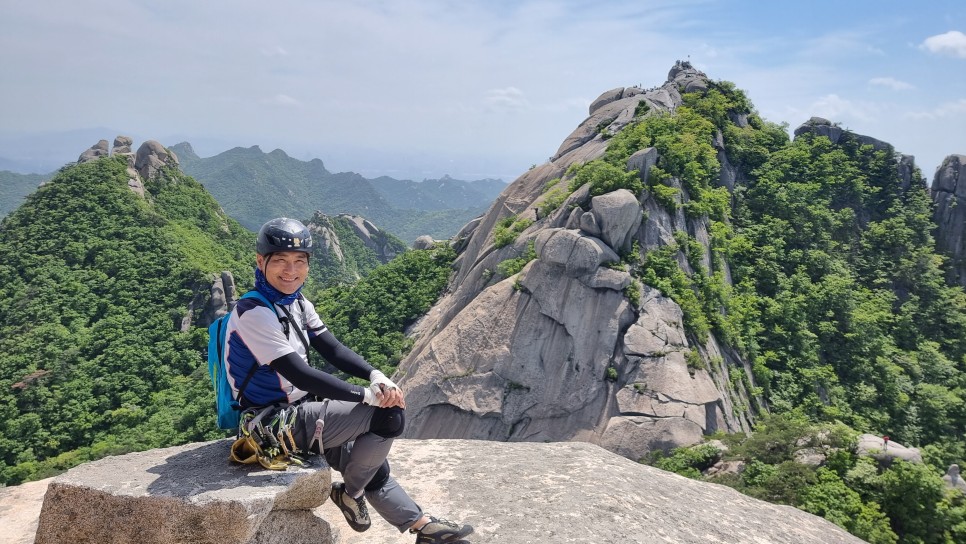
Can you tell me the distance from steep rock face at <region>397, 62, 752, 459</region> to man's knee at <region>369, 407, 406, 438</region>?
15.6m

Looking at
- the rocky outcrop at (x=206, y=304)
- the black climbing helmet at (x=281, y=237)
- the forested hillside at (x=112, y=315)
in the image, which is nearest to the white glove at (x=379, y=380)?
the black climbing helmet at (x=281, y=237)

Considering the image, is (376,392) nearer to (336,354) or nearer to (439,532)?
(336,354)

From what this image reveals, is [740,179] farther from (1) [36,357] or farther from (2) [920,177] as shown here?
(1) [36,357]

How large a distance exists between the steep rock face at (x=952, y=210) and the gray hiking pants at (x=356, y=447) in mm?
45837

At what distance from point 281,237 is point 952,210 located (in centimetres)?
5044

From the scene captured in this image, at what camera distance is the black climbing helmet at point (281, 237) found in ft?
14.4

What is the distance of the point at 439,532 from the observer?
4.64 meters

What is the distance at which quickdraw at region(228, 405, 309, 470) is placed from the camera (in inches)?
167

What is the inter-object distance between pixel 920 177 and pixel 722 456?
38601 millimetres

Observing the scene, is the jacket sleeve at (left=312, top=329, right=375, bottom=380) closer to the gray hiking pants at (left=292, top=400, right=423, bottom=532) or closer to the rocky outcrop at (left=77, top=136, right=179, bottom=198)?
the gray hiking pants at (left=292, top=400, right=423, bottom=532)

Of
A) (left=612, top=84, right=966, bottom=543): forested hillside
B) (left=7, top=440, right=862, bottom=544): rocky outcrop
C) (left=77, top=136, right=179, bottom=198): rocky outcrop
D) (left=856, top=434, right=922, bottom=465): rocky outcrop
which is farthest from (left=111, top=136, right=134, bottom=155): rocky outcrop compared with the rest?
(left=856, top=434, right=922, bottom=465): rocky outcrop

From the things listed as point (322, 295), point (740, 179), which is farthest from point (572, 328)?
point (322, 295)

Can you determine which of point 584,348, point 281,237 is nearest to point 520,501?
point 281,237

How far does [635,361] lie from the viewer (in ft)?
66.0
